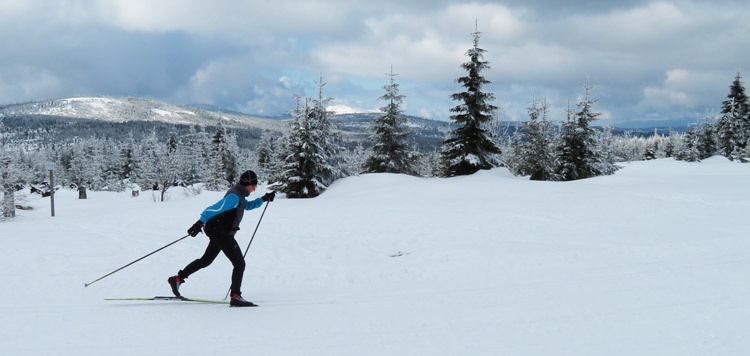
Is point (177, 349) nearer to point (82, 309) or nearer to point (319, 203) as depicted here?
point (82, 309)

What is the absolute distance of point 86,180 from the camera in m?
72.9

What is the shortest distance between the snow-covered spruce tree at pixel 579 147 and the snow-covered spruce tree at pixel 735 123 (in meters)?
23.4

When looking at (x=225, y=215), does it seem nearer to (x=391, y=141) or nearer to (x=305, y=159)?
(x=305, y=159)

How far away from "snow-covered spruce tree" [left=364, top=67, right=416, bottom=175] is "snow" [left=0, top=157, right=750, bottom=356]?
15.4 metres

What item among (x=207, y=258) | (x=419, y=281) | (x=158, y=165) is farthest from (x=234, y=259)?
(x=158, y=165)

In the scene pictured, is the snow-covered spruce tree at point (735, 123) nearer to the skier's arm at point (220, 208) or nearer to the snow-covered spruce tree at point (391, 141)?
the snow-covered spruce tree at point (391, 141)

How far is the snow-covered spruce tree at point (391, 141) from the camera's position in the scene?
31.5 m

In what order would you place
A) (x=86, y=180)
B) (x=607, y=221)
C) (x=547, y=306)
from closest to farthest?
(x=547, y=306), (x=607, y=221), (x=86, y=180)

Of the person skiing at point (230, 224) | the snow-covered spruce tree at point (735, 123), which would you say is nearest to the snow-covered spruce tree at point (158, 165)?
the person skiing at point (230, 224)

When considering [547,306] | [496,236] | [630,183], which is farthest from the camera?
[630,183]

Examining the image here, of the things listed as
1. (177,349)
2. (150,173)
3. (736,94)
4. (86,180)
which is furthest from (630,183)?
(86,180)

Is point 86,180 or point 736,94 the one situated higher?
point 736,94

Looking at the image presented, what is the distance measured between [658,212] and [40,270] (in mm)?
16370

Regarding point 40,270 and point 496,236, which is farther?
point 496,236
